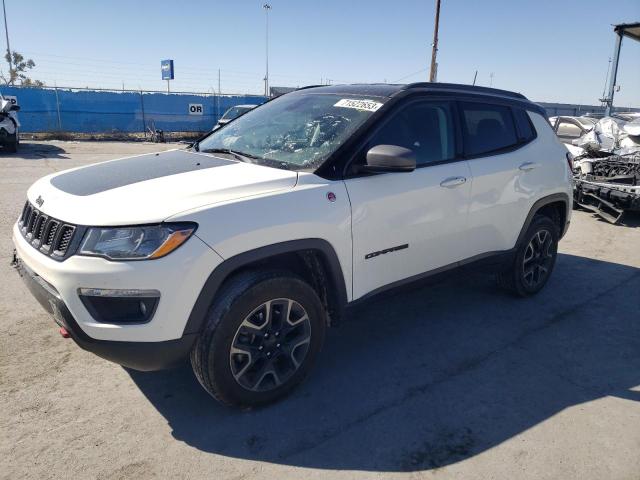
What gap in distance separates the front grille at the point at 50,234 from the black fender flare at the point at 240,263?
0.67 meters

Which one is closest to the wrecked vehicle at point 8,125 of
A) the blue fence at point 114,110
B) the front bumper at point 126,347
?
the blue fence at point 114,110

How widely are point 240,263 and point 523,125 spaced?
10.3ft

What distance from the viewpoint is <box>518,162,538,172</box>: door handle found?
13.9ft

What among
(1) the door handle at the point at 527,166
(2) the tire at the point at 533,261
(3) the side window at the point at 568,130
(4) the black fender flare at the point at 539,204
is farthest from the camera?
(3) the side window at the point at 568,130

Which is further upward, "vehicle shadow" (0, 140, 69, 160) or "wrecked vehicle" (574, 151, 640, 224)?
"wrecked vehicle" (574, 151, 640, 224)

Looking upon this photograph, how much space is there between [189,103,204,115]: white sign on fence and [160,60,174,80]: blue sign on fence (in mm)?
6213

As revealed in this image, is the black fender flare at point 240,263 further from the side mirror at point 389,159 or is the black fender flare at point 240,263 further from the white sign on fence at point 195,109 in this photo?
the white sign on fence at point 195,109

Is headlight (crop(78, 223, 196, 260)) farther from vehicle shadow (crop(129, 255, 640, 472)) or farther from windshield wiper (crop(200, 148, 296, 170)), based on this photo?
vehicle shadow (crop(129, 255, 640, 472))

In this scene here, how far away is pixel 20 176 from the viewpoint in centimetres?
1052

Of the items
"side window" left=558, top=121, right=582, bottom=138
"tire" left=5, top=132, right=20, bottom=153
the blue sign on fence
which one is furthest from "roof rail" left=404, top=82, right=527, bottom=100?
the blue sign on fence

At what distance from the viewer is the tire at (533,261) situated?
454 cm

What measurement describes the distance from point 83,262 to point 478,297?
3594 mm

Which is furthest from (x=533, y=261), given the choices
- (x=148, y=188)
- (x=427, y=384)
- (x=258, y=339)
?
(x=148, y=188)

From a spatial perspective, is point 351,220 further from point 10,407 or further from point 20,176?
point 20,176
